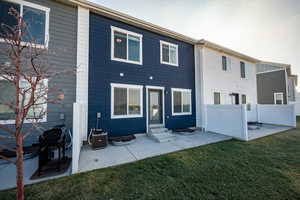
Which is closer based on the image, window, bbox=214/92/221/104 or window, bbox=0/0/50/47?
window, bbox=0/0/50/47

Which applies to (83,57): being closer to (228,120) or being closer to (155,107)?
(155,107)

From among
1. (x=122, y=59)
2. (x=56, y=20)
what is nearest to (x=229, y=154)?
(x=122, y=59)

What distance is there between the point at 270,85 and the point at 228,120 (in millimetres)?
13174

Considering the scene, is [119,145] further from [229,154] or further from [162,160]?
[229,154]

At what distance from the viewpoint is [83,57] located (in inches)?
218

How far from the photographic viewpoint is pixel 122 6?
271 inches

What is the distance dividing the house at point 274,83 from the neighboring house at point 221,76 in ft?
14.1

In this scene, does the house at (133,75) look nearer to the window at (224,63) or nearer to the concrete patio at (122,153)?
the concrete patio at (122,153)

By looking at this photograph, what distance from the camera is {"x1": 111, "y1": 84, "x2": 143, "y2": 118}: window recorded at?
6150mm

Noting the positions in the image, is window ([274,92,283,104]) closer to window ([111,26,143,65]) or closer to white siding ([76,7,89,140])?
window ([111,26,143,65])

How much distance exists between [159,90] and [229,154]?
4756 mm

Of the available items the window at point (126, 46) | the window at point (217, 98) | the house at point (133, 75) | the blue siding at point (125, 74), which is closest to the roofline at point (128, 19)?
the house at point (133, 75)

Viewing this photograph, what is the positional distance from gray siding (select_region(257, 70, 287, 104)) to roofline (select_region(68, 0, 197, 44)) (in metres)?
13.4

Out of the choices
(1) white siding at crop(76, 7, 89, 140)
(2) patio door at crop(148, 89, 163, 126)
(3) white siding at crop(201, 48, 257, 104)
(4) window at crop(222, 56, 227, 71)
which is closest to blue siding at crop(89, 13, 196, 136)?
(1) white siding at crop(76, 7, 89, 140)
